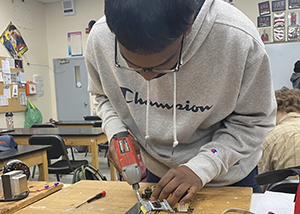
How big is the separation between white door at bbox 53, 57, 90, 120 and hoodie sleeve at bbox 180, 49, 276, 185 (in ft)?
19.3

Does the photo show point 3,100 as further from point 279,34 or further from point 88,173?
point 279,34

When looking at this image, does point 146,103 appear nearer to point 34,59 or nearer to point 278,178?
point 278,178

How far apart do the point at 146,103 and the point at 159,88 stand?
0.24 feet

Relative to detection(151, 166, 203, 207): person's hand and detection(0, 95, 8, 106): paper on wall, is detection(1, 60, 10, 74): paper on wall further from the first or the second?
detection(151, 166, 203, 207): person's hand

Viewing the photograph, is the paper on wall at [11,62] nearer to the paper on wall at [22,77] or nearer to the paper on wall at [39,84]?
the paper on wall at [22,77]

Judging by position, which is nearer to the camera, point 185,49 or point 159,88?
point 185,49

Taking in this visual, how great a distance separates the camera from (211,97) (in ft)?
2.80

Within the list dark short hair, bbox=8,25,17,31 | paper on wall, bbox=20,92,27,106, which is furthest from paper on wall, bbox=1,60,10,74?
dark short hair, bbox=8,25,17,31

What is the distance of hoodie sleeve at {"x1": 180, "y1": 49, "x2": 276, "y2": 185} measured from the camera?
32.4 inches

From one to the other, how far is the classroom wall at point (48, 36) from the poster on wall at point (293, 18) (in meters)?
3.70

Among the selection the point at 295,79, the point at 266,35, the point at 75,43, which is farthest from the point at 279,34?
the point at 75,43

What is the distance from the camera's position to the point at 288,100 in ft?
5.94

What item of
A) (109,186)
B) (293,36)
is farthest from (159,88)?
(293,36)

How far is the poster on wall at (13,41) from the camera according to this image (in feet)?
18.7
